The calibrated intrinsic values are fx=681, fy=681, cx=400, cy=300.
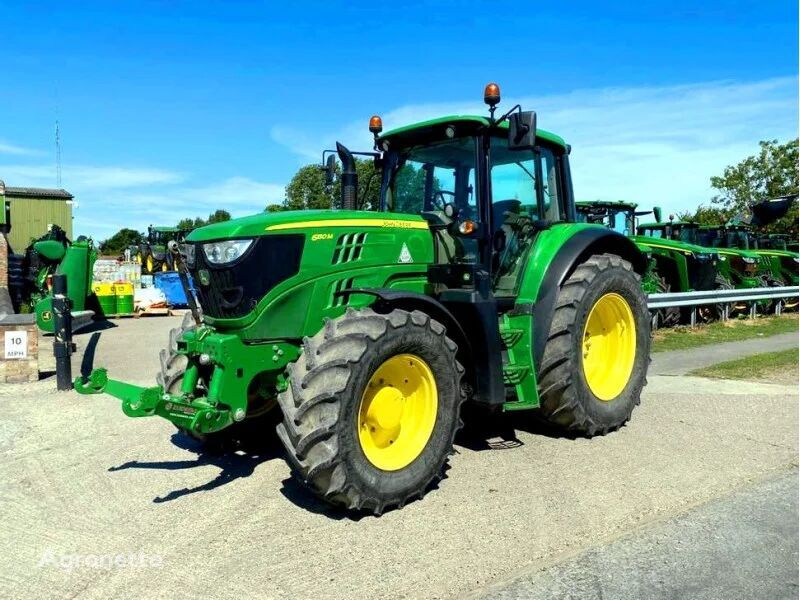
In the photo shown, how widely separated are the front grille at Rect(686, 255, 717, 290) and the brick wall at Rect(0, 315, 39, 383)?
11680mm

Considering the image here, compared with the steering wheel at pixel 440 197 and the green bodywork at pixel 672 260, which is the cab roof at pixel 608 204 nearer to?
the green bodywork at pixel 672 260

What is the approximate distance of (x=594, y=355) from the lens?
598 centimetres

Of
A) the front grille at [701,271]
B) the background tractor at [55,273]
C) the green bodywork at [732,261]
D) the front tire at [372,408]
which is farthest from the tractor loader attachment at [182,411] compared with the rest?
the front grille at [701,271]

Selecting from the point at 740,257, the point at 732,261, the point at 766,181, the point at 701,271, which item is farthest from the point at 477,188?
the point at 766,181

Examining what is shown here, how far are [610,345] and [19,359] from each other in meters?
6.53

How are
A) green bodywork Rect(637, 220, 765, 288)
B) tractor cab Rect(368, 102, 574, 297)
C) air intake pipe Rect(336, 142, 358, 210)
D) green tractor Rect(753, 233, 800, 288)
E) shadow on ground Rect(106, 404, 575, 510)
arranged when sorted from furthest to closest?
green tractor Rect(753, 233, 800, 288), green bodywork Rect(637, 220, 765, 288), air intake pipe Rect(336, 142, 358, 210), tractor cab Rect(368, 102, 574, 297), shadow on ground Rect(106, 404, 575, 510)

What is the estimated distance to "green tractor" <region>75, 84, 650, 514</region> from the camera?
12.6 ft

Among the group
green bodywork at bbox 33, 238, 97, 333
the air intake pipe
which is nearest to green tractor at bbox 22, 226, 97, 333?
green bodywork at bbox 33, 238, 97, 333

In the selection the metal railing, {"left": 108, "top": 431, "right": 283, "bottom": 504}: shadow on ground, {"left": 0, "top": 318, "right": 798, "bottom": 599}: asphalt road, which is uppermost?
the metal railing

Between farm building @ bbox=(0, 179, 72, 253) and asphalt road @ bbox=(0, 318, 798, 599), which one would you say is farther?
farm building @ bbox=(0, 179, 72, 253)

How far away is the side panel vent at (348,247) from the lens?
175 inches

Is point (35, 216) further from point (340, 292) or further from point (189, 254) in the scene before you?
point (340, 292)

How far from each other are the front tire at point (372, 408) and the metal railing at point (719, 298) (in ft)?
25.3

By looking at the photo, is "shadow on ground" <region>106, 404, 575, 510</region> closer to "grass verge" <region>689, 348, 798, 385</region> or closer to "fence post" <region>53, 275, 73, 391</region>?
"fence post" <region>53, 275, 73, 391</region>
